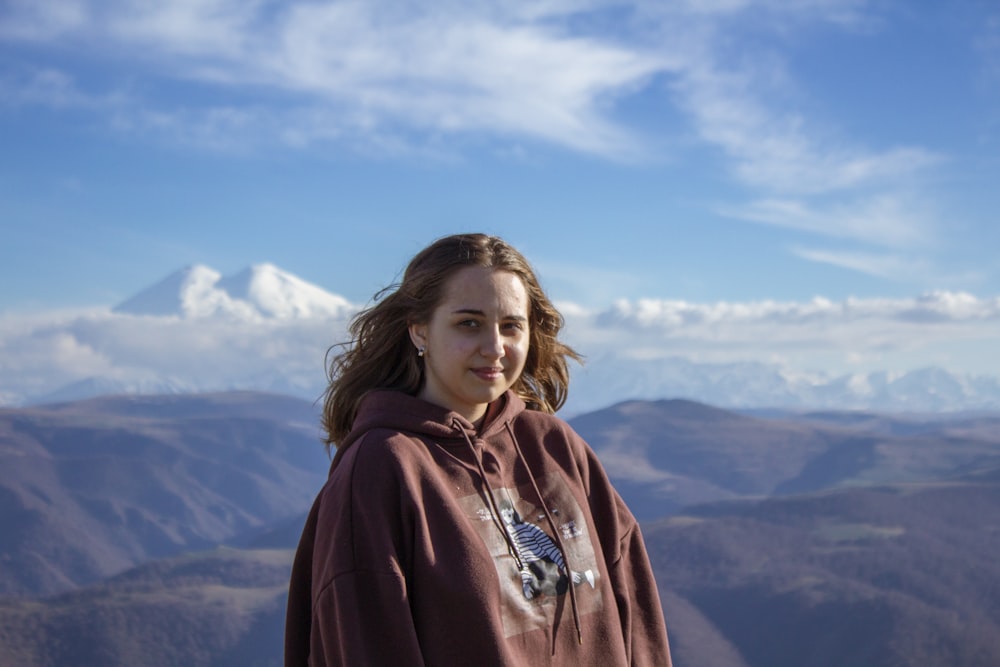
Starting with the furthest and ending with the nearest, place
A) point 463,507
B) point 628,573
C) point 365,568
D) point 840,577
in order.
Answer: point 840,577, point 628,573, point 463,507, point 365,568

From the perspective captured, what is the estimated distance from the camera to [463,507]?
3045 mm

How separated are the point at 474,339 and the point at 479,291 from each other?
0.16 metres

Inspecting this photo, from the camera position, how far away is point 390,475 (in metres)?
2.87

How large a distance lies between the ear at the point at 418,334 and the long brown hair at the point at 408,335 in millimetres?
17

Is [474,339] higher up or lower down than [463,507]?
higher up

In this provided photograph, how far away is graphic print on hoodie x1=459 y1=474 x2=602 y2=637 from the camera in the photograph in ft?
9.91

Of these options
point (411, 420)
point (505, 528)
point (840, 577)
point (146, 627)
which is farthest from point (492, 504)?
point (146, 627)

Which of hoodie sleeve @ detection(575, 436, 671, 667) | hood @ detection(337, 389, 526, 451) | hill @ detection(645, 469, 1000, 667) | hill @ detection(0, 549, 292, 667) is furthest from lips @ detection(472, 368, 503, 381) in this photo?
hill @ detection(0, 549, 292, 667)

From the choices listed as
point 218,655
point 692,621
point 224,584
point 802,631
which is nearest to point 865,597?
point 802,631

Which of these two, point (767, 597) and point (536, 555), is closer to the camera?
point (536, 555)

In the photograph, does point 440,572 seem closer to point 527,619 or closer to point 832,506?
point 527,619

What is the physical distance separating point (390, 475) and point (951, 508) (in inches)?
5594

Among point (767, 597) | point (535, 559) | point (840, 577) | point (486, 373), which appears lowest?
point (767, 597)

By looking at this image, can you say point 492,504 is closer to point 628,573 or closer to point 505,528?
point 505,528
